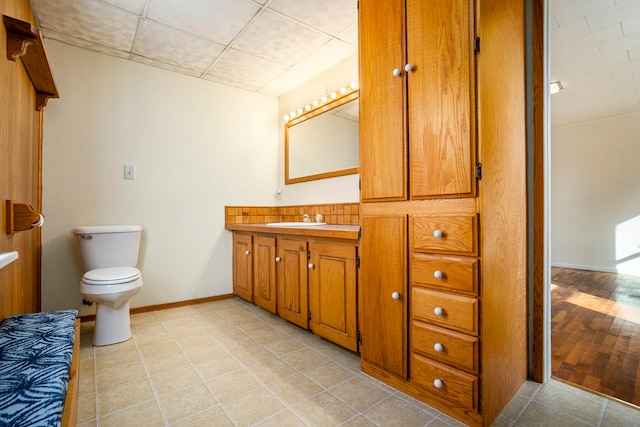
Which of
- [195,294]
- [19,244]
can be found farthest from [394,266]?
[195,294]

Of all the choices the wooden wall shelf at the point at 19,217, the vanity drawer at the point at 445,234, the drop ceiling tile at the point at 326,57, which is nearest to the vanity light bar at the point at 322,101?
the drop ceiling tile at the point at 326,57

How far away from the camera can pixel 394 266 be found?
4.95ft

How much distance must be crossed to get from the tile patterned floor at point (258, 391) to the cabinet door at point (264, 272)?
1.31 feet

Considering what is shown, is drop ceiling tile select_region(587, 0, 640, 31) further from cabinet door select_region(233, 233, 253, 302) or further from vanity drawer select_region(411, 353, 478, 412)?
cabinet door select_region(233, 233, 253, 302)

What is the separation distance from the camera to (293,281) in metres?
2.30

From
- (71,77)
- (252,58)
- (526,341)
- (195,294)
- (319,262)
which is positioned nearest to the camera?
(526,341)

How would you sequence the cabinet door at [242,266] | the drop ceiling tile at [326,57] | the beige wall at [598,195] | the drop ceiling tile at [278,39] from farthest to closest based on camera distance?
the beige wall at [598,195] → the cabinet door at [242,266] → the drop ceiling tile at [326,57] → the drop ceiling tile at [278,39]

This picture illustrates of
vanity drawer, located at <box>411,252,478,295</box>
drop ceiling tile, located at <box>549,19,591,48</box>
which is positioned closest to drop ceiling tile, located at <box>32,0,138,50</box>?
vanity drawer, located at <box>411,252,478,295</box>

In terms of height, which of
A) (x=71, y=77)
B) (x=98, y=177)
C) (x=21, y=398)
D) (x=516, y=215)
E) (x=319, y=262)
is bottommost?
(x=21, y=398)

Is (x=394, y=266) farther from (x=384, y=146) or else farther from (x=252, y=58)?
(x=252, y=58)

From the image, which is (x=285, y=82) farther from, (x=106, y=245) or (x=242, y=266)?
(x=106, y=245)

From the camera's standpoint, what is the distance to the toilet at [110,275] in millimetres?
2043

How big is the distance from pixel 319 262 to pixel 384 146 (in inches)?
34.7

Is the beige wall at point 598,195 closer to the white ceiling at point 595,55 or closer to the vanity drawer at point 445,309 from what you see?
the white ceiling at point 595,55
